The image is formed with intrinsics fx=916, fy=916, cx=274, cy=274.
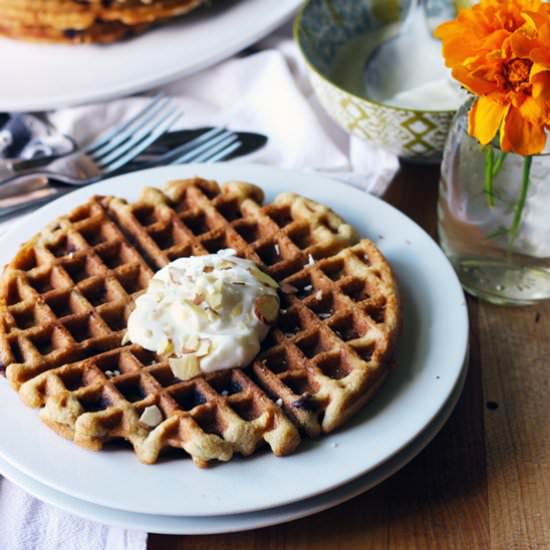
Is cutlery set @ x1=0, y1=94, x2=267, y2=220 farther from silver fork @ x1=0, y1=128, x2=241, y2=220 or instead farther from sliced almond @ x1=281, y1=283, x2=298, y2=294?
sliced almond @ x1=281, y1=283, x2=298, y2=294

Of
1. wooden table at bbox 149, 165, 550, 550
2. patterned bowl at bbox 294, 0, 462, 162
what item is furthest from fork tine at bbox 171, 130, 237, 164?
wooden table at bbox 149, 165, 550, 550

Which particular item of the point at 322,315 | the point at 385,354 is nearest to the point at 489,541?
the point at 385,354

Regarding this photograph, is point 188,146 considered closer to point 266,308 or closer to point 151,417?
point 266,308

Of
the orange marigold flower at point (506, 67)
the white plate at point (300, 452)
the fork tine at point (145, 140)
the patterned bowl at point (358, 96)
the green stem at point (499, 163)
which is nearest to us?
the white plate at point (300, 452)

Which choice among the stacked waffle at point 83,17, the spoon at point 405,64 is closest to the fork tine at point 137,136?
the stacked waffle at point 83,17

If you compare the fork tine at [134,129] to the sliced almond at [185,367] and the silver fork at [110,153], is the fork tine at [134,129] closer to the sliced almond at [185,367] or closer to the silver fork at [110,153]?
the silver fork at [110,153]

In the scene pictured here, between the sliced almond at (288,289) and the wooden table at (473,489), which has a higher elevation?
the sliced almond at (288,289)

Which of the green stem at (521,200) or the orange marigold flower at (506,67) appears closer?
the orange marigold flower at (506,67)
